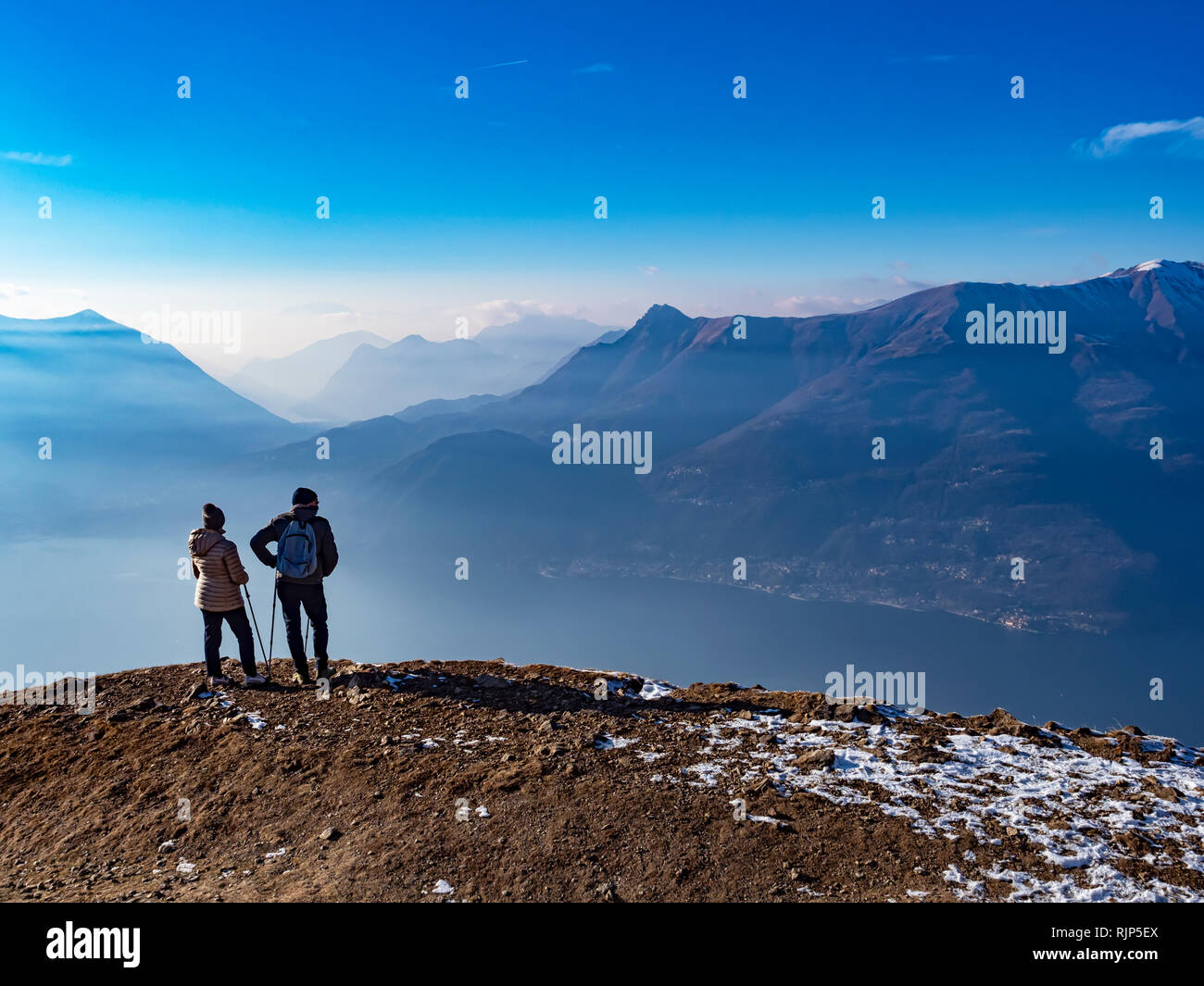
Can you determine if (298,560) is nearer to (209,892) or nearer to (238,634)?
(238,634)

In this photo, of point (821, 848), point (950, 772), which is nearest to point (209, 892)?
point (821, 848)

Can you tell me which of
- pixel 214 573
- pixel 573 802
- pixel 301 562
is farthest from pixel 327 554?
pixel 573 802

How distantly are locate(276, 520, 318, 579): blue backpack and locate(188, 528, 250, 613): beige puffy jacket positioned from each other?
2.84 ft

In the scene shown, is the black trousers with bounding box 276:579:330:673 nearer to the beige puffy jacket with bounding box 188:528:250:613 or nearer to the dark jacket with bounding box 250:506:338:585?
the dark jacket with bounding box 250:506:338:585

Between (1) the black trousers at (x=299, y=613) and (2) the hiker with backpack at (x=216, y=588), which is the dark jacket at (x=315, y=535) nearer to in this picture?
(1) the black trousers at (x=299, y=613)

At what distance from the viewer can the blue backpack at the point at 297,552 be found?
1088 cm

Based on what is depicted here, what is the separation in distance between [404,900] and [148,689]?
7.94 m

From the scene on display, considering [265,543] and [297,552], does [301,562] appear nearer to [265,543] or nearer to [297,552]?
[297,552]

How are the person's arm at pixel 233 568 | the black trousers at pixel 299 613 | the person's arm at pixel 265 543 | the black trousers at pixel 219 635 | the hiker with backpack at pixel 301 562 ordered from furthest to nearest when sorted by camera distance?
the person's arm at pixel 233 568 < the black trousers at pixel 219 635 < the black trousers at pixel 299 613 < the hiker with backpack at pixel 301 562 < the person's arm at pixel 265 543

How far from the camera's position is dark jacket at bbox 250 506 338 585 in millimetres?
10953

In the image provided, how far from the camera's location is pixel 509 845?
21.7 feet

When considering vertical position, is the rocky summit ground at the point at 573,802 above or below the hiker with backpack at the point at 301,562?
below

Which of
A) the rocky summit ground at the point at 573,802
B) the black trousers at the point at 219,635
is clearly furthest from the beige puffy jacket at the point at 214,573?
the rocky summit ground at the point at 573,802

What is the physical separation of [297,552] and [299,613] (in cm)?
97
